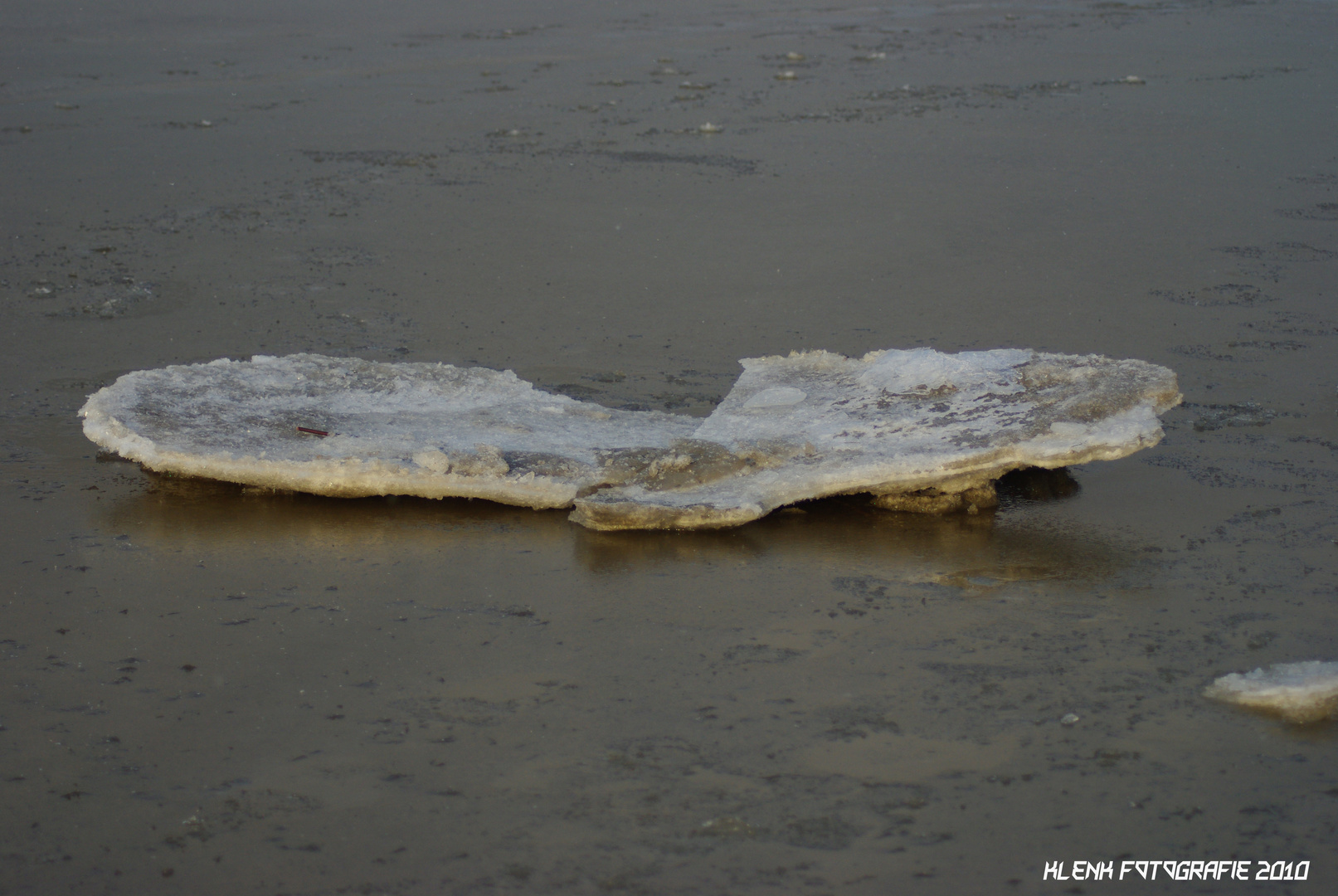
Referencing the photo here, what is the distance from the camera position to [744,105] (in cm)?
894

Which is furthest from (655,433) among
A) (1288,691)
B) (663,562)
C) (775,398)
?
(1288,691)

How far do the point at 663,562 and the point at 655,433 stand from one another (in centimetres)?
78

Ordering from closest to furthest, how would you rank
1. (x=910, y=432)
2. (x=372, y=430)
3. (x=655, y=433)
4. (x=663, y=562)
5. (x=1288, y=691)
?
(x=1288, y=691), (x=663, y=562), (x=910, y=432), (x=372, y=430), (x=655, y=433)

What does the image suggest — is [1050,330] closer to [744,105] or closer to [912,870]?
[912,870]

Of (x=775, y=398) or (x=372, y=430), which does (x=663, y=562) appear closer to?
(x=775, y=398)

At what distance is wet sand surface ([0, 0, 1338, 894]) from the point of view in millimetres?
2330

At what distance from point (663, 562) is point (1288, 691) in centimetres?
147

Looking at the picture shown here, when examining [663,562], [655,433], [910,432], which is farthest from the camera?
[655,433]

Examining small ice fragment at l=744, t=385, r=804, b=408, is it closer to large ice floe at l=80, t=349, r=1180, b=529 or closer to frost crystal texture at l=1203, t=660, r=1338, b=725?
large ice floe at l=80, t=349, r=1180, b=529

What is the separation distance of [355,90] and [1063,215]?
5.43 metres

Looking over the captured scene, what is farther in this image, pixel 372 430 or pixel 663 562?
pixel 372 430

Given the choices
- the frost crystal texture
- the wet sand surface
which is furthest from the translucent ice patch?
the frost crystal texture

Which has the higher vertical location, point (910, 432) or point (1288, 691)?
point (910, 432)

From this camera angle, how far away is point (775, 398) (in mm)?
4070
